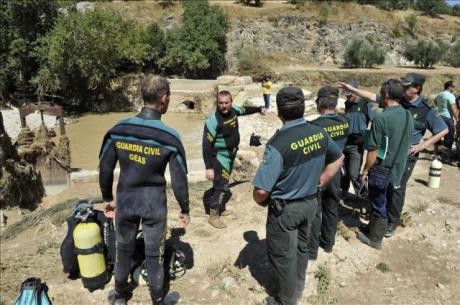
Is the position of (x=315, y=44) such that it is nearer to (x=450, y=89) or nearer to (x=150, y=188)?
(x=450, y=89)

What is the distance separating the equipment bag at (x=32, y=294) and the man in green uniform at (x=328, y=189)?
2.65 metres

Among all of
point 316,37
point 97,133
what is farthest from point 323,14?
point 97,133

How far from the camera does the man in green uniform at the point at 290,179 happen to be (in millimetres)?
2852

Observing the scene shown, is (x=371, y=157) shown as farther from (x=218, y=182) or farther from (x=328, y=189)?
(x=218, y=182)

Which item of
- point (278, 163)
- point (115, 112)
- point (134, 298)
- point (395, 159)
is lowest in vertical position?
point (115, 112)

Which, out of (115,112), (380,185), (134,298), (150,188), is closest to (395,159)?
(380,185)

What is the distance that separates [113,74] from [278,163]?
76.2ft

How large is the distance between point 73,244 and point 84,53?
67.3 ft

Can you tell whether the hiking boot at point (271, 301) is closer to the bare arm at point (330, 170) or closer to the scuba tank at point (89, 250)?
the bare arm at point (330, 170)

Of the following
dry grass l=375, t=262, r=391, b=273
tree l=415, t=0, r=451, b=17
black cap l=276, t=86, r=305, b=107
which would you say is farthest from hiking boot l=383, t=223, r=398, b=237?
tree l=415, t=0, r=451, b=17

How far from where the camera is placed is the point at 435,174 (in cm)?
643

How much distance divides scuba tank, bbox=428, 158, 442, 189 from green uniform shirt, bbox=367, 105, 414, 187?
2.61 m

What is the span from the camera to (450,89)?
291 inches

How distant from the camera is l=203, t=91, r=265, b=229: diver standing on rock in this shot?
4.76 meters
